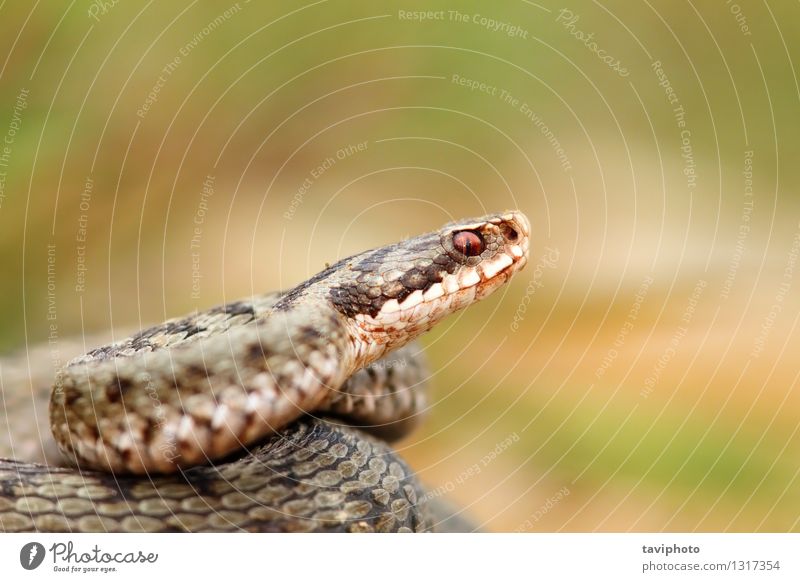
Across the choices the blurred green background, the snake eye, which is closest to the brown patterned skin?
the snake eye

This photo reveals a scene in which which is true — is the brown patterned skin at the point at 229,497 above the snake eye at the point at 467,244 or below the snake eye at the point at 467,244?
below

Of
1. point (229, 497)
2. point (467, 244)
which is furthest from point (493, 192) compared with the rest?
point (229, 497)

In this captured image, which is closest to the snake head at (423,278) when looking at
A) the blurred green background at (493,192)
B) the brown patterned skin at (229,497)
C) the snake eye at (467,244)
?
the snake eye at (467,244)

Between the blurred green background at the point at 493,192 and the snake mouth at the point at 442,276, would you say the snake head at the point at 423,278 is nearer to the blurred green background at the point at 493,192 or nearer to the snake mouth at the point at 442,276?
the snake mouth at the point at 442,276

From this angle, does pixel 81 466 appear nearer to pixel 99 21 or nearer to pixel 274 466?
pixel 274 466

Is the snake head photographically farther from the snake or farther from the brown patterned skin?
the brown patterned skin

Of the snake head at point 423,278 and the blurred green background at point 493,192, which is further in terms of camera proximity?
the blurred green background at point 493,192

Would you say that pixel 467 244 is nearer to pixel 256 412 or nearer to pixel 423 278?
pixel 423 278

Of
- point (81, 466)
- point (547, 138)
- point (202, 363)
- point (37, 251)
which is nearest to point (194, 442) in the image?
point (202, 363)
